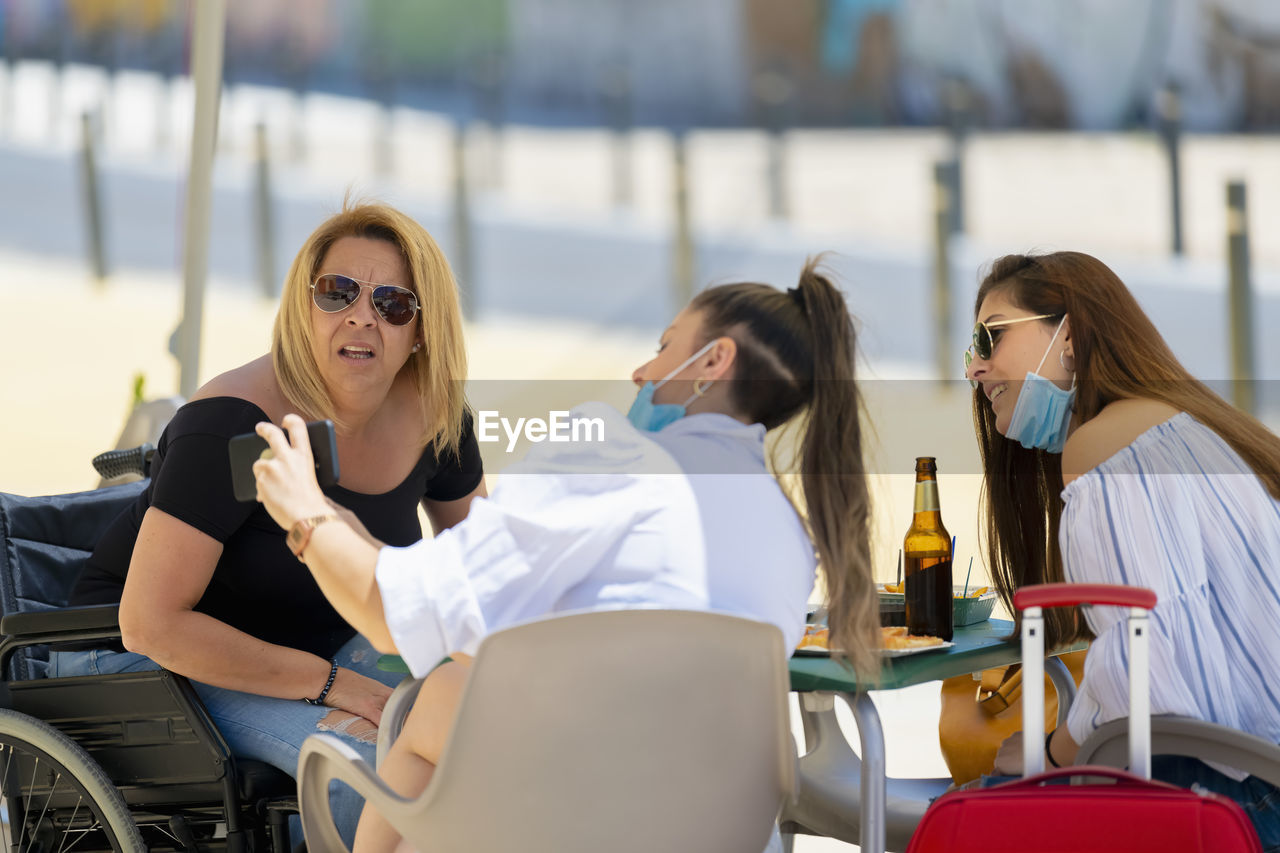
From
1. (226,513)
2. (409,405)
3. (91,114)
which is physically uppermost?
(91,114)

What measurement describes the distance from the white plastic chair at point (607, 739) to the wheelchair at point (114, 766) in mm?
685

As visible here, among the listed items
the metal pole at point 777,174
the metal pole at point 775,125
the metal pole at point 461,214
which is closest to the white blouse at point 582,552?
the metal pole at point 775,125

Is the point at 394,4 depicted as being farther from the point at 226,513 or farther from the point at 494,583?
the point at 494,583

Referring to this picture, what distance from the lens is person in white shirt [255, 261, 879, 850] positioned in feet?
5.29

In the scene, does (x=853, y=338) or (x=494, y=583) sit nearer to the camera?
(x=494, y=583)

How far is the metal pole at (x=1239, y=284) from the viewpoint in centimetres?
606

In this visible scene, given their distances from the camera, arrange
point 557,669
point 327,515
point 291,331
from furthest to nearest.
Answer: point 291,331 → point 327,515 → point 557,669

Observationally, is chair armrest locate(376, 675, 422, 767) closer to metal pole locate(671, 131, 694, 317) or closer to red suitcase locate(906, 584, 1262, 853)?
red suitcase locate(906, 584, 1262, 853)

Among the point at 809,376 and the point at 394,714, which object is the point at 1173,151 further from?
the point at 394,714

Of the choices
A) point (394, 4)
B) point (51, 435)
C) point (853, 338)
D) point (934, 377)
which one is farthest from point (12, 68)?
point (853, 338)

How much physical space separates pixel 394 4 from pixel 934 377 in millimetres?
3104

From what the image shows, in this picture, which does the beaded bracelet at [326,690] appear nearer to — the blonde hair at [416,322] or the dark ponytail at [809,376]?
the blonde hair at [416,322]

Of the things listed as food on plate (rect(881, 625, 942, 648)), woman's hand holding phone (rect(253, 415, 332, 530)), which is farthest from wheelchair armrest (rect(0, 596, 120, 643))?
food on plate (rect(881, 625, 942, 648))

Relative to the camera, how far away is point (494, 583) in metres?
1.61
